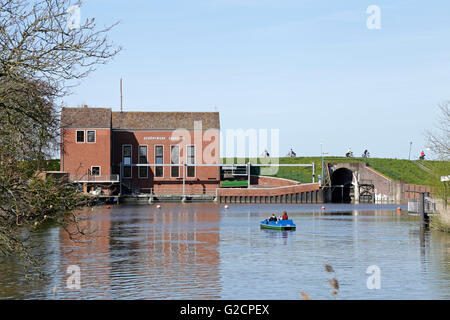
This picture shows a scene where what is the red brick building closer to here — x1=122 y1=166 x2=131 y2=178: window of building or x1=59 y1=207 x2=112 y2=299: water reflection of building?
x1=122 y1=166 x2=131 y2=178: window of building

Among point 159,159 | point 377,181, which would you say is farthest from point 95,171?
point 377,181

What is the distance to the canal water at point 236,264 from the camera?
2095 cm

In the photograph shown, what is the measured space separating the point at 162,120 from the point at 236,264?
6952 cm

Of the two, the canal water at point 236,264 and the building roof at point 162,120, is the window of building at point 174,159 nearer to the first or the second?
the building roof at point 162,120

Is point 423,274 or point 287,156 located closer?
point 423,274

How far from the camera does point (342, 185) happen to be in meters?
105

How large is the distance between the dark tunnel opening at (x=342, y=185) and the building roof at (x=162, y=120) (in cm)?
2331

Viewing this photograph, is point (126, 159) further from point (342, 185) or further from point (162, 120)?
→ point (342, 185)

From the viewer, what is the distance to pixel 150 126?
311 ft

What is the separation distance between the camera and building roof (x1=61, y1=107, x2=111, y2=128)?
90.4 m

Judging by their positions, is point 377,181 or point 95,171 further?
point 377,181
